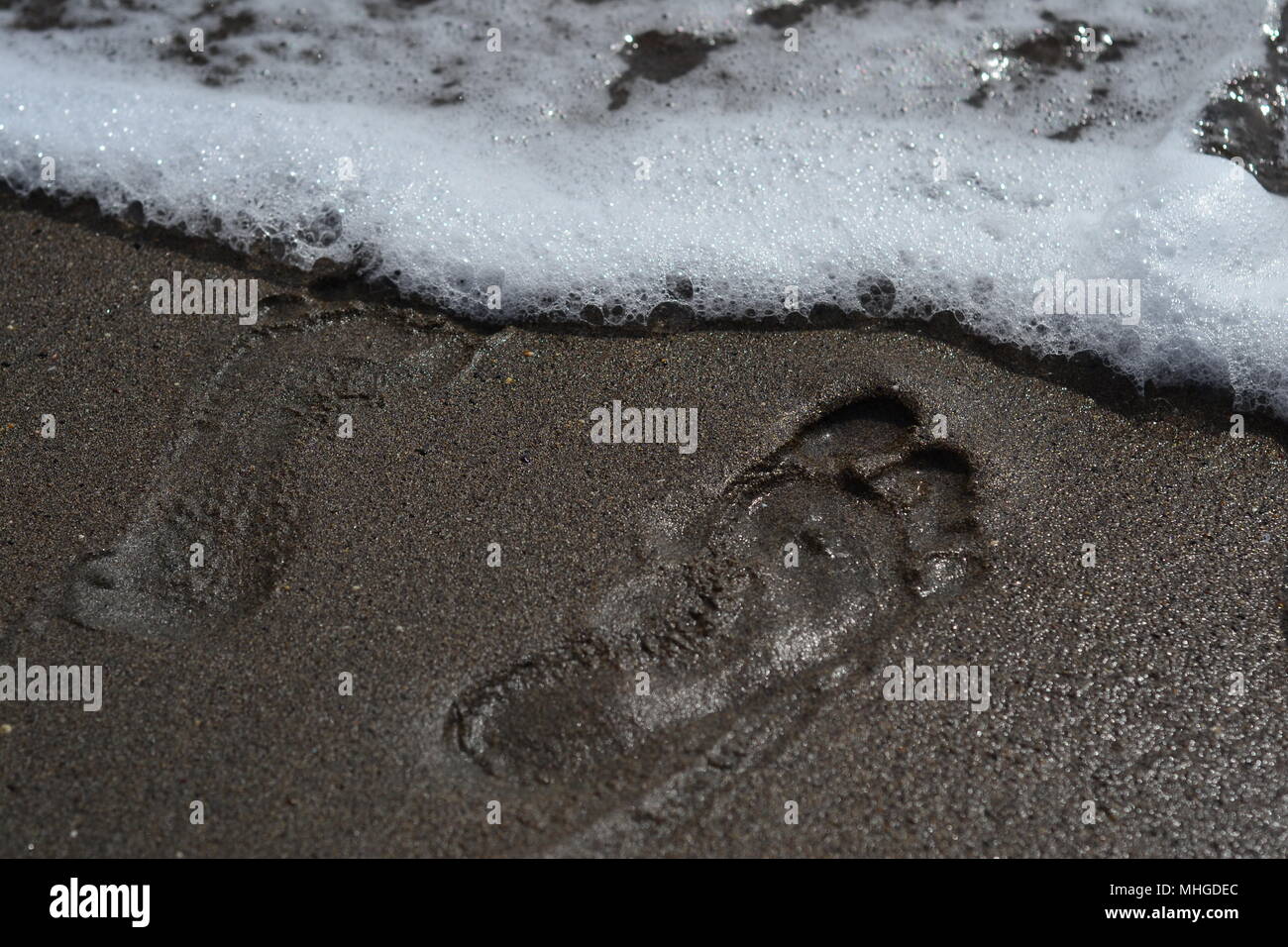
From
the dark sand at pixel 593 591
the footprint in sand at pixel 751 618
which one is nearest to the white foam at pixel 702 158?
the dark sand at pixel 593 591

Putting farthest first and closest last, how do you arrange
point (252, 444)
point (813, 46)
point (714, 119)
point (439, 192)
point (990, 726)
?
1. point (813, 46)
2. point (714, 119)
3. point (439, 192)
4. point (252, 444)
5. point (990, 726)

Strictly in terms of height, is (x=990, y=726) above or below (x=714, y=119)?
below

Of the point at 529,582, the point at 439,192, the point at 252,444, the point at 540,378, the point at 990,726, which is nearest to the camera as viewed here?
the point at 990,726

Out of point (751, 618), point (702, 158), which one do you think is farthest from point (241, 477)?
point (702, 158)

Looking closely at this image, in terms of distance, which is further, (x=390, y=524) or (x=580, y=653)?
(x=390, y=524)

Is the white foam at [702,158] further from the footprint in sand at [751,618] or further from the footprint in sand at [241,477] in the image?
the footprint in sand at [751,618]

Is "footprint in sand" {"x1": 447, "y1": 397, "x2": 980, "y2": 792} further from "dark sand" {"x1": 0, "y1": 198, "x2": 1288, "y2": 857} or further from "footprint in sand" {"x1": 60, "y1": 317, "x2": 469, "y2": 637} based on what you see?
"footprint in sand" {"x1": 60, "y1": 317, "x2": 469, "y2": 637}

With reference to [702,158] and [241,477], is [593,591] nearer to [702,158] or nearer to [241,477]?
[241,477]
